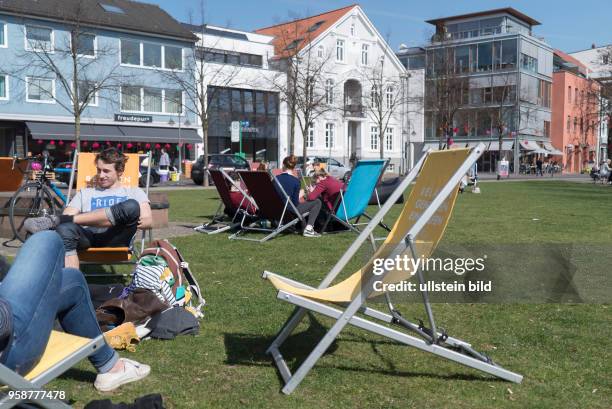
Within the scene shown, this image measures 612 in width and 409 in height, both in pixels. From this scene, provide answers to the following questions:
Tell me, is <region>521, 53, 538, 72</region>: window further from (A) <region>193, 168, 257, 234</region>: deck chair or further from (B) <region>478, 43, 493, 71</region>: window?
(A) <region>193, 168, 257, 234</region>: deck chair

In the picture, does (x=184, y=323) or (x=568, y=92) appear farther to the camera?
(x=568, y=92)

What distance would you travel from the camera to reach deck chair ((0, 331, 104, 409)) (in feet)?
7.19

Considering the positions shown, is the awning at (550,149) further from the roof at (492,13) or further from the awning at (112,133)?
the awning at (112,133)

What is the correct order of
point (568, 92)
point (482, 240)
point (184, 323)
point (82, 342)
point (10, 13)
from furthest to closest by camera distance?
point (568, 92) → point (10, 13) → point (482, 240) → point (184, 323) → point (82, 342)

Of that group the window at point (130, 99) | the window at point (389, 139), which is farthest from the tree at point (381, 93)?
the window at point (130, 99)

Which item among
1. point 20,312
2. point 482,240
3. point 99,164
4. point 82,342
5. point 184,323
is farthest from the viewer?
point 482,240

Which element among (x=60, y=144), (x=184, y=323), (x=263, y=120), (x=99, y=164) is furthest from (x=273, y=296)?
(x=263, y=120)

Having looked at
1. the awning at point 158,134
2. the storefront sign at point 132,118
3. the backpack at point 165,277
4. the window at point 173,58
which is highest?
the window at point 173,58

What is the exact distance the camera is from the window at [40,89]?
34312mm

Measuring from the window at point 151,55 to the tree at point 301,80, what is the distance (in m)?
7.68

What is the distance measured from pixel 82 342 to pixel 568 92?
7318 cm

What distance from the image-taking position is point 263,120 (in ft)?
148

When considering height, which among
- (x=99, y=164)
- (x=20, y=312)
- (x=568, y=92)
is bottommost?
(x=20, y=312)

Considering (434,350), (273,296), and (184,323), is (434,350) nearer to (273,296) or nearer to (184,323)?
(184,323)
